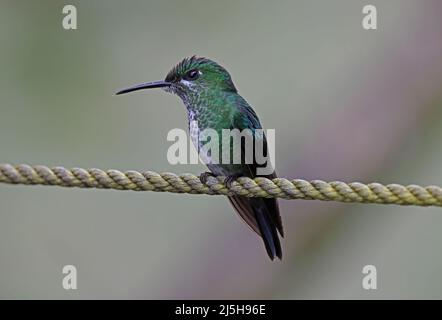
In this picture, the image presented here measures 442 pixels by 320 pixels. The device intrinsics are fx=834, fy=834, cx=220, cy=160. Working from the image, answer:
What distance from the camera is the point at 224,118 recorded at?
3.29 meters

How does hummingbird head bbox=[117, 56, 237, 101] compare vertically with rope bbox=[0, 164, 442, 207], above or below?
above

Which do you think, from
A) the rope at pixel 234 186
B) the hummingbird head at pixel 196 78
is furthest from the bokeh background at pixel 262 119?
the rope at pixel 234 186

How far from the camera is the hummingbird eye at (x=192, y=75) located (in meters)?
3.46

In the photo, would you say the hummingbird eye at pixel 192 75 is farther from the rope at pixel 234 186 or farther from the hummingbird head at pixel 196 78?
the rope at pixel 234 186

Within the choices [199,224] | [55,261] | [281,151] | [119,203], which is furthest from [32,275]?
[281,151]

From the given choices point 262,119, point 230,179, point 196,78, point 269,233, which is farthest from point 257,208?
point 262,119

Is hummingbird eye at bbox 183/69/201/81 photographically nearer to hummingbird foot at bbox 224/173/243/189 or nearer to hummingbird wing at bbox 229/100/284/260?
hummingbird wing at bbox 229/100/284/260

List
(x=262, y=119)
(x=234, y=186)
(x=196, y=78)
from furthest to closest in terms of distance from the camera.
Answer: (x=262, y=119) < (x=196, y=78) < (x=234, y=186)

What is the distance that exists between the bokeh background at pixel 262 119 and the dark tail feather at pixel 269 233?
2096mm

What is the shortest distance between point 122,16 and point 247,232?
6.68 ft

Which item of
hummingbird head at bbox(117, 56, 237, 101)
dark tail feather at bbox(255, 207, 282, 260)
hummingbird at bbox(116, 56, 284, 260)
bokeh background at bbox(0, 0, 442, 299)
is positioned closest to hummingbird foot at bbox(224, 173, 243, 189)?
hummingbird at bbox(116, 56, 284, 260)

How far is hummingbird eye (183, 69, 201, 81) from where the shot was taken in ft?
11.3

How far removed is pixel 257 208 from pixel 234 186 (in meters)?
0.36

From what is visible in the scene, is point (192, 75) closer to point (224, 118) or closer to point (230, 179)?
point (224, 118)
